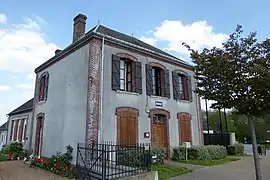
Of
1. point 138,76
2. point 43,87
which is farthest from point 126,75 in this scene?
point 43,87

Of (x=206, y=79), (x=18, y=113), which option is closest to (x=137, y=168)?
(x=206, y=79)

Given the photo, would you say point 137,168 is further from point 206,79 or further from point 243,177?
point 243,177

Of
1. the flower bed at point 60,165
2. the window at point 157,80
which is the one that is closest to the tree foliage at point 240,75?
the window at point 157,80

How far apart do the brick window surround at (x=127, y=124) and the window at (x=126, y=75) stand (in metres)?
1.19

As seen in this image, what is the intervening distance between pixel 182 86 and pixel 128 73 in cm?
461

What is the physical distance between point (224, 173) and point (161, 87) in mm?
5740

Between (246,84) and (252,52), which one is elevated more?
(252,52)

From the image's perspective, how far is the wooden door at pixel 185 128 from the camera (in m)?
13.4

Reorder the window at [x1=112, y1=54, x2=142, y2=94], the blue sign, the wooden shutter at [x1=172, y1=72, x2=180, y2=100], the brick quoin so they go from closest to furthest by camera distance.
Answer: the brick quoin < the window at [x1=112, y1=54, x2=142, y2=94] < the blue sign < the wooden shutter at [x1=172, y1=72, x2=180, y2=100]

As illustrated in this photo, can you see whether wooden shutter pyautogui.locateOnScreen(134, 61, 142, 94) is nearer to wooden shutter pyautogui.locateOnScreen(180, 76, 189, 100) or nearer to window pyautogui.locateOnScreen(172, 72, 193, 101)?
A: window pyautogui.locateOnScreen(172, 72, 193, 101)

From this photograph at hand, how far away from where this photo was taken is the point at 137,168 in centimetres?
710

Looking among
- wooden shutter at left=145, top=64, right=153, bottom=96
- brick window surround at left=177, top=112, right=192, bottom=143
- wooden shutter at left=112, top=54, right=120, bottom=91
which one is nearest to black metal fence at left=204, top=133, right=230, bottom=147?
brick window surround at left=177, top=112, right=192, bottom=143

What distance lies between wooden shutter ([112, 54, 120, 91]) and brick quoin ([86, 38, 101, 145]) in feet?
2.68

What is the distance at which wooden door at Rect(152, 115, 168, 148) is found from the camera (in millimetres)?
11938
